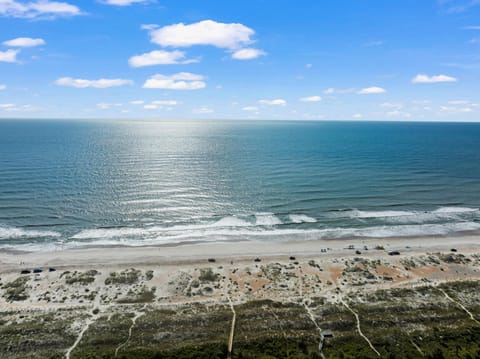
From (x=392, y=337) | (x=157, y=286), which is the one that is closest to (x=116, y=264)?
(x=157, y=286)

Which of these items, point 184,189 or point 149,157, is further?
point 149,157

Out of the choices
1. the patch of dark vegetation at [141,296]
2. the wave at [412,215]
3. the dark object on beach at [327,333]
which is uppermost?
the wave at [412,215]

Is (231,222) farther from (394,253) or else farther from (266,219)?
(394,253)

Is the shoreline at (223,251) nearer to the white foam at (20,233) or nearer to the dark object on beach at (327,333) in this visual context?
the white foam at (20,233)

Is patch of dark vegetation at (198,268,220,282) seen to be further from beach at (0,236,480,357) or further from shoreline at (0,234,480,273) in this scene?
shoreline at (0,234,480,273)

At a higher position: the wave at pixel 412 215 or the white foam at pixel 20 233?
the wave at pixel 412 215

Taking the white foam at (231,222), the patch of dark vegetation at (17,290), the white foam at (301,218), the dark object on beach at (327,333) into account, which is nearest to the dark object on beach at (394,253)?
the white foam at (301,218)

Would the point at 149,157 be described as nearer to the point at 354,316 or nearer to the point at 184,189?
the point at 184,189
